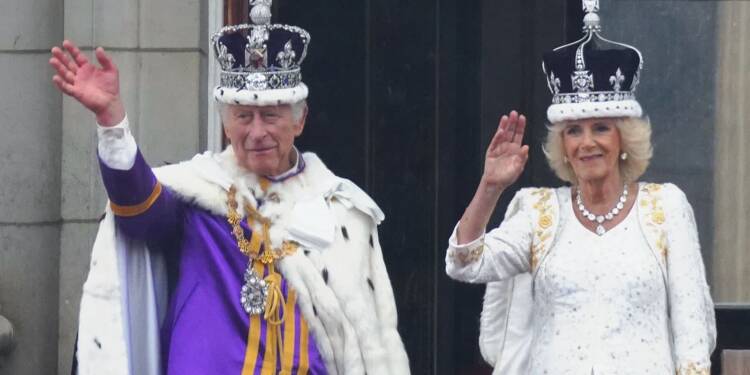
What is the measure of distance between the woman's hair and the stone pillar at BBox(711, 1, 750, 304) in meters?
2.02

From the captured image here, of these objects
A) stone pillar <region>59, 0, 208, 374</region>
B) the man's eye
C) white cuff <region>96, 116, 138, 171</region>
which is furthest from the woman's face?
stone pillar <region>59, 0, 208, 374</region>

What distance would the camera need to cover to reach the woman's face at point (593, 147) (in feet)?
26.5

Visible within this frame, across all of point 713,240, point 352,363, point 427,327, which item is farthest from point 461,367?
point 352,363

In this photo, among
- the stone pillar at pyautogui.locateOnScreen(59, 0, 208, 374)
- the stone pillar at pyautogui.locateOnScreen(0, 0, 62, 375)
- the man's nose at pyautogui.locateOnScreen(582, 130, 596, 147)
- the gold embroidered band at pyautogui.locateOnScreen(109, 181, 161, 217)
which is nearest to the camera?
the gold embroidered band at pyautogui.locateOnScreen(109, 181, 161, 217)

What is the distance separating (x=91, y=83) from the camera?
7.64 m

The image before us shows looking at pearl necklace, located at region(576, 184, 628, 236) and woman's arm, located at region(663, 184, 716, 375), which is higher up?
pearl necklace, located at region(576, 184, 628, 236)

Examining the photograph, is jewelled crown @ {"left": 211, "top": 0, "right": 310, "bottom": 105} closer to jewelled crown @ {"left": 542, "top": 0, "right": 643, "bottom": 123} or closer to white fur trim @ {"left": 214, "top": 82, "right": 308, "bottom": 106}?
white fur trim @ {"left": 214, "top": 82, "right": 308, "bottom": 106}

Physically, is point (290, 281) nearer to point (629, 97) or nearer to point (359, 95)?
point (629, 97)

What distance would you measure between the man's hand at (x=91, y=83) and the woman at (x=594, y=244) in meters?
1.23

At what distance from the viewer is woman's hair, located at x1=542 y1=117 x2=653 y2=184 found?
26.7ft

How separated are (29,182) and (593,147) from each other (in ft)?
8.48

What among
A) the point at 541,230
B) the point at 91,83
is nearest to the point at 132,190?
the point at 91,83

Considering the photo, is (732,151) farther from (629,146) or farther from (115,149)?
(115,149)

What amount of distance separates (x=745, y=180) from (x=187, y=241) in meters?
3.10
